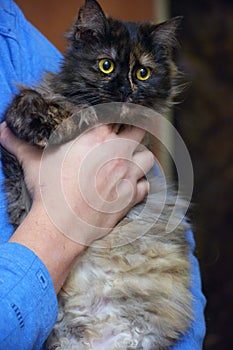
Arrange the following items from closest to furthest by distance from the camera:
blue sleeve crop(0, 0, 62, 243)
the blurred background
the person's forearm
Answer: the person's forearm, blue sleeve crop(0, 0, 62, 243), the blurred background

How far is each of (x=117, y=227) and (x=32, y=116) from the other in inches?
13.7

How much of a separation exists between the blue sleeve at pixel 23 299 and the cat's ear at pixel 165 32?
2.48 feet

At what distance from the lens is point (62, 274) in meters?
1.31

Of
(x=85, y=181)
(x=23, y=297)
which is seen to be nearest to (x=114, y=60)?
(x=85, y=181)

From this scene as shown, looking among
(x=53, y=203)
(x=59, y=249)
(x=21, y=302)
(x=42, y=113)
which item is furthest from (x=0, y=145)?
(x=21, y=302)

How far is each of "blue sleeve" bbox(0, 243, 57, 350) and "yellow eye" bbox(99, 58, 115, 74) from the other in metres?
0.56

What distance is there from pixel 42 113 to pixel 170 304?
569mm

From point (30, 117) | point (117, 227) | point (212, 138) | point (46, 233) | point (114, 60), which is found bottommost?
point (212, 138)

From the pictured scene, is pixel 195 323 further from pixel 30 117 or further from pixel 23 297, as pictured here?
pixel 30 117

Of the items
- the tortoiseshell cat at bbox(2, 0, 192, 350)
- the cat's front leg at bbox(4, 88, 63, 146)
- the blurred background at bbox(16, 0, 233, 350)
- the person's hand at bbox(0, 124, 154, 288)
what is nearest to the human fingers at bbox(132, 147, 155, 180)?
the person's hand at bbox(0, 124, 154, 288)

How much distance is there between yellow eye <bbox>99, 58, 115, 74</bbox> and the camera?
1.58 metres

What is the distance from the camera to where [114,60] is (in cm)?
157

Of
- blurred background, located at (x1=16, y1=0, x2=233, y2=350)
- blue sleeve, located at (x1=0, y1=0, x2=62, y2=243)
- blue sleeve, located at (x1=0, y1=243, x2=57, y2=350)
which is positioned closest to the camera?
blue sleeve, located at (x1=0, y1=243, x2=57, y2=350)

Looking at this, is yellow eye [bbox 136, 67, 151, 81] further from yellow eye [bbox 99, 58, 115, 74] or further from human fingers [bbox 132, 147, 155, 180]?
human fingers [bbox 132, 147, 155, 180]
